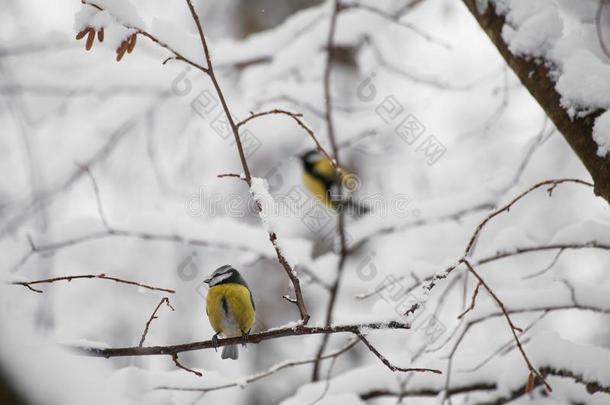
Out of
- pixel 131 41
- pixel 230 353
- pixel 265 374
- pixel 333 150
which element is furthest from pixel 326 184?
pixel 131 41

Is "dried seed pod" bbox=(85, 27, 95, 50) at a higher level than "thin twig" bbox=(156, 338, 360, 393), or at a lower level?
Answer: higher

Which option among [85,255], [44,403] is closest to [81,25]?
[44,403]

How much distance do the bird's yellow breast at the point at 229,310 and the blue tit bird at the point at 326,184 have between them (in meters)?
1.90

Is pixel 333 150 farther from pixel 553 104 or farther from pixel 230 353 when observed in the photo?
pixel 553 104

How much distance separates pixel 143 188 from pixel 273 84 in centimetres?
222

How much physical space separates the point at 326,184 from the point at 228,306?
7.89 feet

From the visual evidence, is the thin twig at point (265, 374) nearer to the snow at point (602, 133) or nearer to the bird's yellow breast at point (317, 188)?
the snow at point (602, 133)

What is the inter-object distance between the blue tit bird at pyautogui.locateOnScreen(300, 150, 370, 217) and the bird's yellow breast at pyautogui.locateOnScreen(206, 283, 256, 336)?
190 cm

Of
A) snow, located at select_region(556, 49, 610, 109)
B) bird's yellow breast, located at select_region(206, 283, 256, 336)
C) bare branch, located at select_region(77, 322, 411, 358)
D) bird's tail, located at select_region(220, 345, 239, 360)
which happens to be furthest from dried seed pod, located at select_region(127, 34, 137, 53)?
bird's tail, located at select_region(220, 345, 239, 360)

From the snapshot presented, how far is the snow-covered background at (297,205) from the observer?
1.75 m

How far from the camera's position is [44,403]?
54cm

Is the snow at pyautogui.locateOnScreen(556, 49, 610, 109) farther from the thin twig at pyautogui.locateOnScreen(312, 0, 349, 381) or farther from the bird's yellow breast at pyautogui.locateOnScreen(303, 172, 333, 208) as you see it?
the bird's yellow breast at pyautogui.locateOnScreen(303, 172, 333, 208)

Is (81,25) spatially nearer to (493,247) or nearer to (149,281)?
(493,247)

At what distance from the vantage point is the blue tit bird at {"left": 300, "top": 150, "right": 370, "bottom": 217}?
15.3 ft
